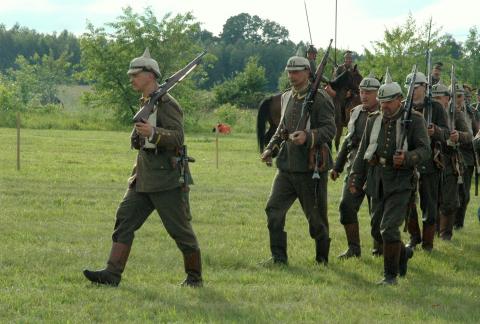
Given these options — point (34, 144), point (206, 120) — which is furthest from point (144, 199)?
point (206, 120)

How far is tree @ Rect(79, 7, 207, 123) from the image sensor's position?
2194 inches

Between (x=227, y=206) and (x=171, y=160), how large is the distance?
740 centimetres

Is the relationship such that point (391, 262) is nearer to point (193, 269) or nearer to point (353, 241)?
point (353, 241)

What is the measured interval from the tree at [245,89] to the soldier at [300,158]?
188 ft

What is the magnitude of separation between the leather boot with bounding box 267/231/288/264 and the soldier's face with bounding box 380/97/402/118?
1866 millimetres

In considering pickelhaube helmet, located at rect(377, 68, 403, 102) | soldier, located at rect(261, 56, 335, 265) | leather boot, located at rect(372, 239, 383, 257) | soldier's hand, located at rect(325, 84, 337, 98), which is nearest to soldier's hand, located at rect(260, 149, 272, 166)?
soldier, located at rect(261, 56, 335, 265)

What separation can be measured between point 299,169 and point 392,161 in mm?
1143

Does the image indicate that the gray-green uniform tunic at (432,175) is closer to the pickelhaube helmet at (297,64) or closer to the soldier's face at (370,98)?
the soldier's face at (370,98)

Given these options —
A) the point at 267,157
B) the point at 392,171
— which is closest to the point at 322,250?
the point at 267,157

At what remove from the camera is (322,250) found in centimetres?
1048

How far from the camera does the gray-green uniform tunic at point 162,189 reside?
8608 mm

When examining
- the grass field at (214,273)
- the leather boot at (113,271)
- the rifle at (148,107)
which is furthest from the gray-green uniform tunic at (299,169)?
the leather boot at (113,271)

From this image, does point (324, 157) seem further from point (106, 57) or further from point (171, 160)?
point (106, 57)

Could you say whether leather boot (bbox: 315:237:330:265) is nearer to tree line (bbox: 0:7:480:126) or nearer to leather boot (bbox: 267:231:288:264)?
leather boot (bbox: 267:231:288:264)
